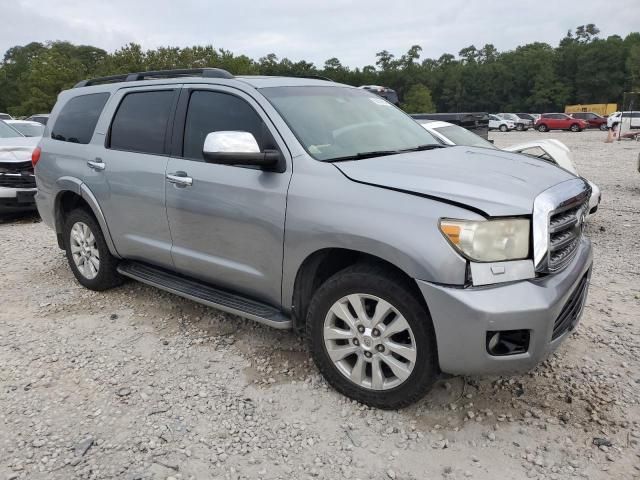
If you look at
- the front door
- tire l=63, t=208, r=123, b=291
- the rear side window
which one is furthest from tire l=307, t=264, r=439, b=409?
the rear side window

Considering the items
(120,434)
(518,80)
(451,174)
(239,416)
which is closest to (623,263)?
(451,174)

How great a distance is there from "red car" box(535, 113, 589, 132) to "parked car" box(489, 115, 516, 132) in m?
2.37

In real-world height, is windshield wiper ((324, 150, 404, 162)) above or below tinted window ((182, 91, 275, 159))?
below

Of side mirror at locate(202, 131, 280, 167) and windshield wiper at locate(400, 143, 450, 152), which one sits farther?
windshield wiper at locate(400, 143, 450, 152)

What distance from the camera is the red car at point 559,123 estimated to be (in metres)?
39.7

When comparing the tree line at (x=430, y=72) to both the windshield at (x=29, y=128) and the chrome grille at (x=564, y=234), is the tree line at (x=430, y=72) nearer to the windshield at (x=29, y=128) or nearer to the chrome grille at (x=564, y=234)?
the windshield at (x=29, y=128)

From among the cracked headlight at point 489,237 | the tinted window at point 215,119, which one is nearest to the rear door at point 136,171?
the tinted window at point 215,119

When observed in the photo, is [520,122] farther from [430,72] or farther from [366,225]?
[430,72]

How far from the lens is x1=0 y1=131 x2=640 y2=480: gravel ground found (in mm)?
2525

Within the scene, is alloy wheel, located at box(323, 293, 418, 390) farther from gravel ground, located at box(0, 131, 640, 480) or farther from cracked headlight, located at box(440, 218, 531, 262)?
cracked headlight, located at box(440, 218, 531, 262)

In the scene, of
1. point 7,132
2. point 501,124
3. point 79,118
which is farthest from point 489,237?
point 501,124

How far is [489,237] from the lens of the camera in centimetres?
246

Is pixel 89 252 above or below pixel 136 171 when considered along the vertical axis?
below

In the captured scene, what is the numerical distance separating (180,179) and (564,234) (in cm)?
245
